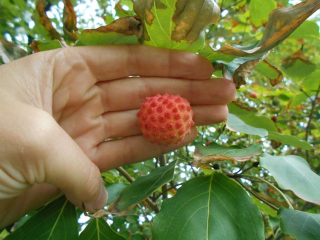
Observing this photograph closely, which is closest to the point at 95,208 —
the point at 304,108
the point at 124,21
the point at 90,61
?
the point at 90,61

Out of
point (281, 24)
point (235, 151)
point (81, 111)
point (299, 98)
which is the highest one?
point (281, 24)

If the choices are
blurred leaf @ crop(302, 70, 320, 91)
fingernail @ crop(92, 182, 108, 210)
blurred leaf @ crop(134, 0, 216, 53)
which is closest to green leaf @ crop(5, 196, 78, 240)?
fingernail @ crop(92, 182, 108, 210)

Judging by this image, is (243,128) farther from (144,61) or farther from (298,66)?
(298,66)

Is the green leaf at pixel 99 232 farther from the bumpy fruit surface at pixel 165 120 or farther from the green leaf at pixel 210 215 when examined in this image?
the bumpy fruit surface at pixel 165 120

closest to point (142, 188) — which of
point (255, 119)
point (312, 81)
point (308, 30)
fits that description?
point (255, 119)

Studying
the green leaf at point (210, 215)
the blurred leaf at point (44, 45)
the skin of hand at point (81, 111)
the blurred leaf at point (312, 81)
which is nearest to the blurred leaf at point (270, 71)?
the skin of hand at point (81, 111)

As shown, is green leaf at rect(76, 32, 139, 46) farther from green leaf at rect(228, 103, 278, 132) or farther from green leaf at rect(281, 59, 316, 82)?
→ green leaf at rect(281, 59, 316, 82)

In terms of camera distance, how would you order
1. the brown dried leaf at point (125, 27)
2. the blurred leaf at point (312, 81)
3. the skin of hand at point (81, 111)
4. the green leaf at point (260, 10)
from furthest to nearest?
the blurred leaf at point (312, 81)
the green leaf at point (260, 10)
the brown dried leaf at point (125, 27)
the skin of hand at point (81, 111)
